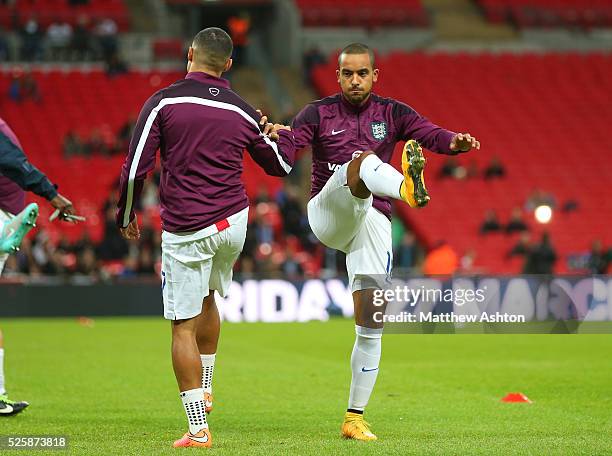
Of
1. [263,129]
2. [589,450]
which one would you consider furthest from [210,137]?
[589,450]

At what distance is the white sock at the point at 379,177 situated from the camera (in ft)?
22.1

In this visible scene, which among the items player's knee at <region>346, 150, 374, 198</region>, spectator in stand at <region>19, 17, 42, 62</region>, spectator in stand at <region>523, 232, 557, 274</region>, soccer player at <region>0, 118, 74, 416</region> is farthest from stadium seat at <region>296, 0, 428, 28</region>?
player's knee at <region>346, 150, 374, 198</region>

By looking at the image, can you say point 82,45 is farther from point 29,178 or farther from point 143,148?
point 143,148

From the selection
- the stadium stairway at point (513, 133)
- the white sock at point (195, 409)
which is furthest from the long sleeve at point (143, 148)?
the stadium stairway at point (513, 133)

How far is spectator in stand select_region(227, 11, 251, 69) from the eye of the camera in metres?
31.9

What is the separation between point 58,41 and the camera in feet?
102

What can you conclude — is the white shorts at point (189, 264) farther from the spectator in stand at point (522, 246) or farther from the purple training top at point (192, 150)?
the spectator in stand at point (522, 246)

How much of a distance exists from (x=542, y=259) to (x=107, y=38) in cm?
1384

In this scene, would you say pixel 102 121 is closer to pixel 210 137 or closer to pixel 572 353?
pixel 572 353

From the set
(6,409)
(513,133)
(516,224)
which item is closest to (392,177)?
(6,409)

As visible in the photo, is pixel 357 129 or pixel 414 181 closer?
pixel 414 181

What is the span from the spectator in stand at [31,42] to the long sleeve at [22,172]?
24056mm

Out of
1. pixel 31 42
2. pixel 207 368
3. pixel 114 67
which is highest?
pixel 31 42

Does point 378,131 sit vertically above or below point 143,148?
above
